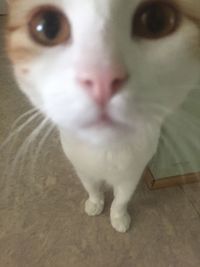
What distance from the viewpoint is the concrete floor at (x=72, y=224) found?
1009 millimetres

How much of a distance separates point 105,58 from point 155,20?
105 millimetres

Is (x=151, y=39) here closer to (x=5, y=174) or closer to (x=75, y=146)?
(x=75, y=146)

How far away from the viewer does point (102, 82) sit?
43cm

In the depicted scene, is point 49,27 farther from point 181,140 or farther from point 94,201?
→ point 94,201

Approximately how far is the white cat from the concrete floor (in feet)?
1.52

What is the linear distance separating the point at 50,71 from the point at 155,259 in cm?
70

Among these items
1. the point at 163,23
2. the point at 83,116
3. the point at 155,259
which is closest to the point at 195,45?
the point at 163,23

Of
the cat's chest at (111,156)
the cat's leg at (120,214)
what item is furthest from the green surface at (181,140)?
the cat's leg at (120,214)

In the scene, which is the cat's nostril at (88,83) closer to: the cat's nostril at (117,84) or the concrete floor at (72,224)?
the cat's nostril at (117,84)

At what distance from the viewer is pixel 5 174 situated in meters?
1.12

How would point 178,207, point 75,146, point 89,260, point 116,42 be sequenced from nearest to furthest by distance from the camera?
point 116,42 → point 75,146 → point 89,260 → point 178,207

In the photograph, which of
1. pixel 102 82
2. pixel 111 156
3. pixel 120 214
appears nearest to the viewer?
pixel 102 82

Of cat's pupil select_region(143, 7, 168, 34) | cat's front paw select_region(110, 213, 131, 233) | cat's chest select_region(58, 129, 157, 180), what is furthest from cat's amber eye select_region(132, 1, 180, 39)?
cat's front paw select_region(110, 213, 131, 233)

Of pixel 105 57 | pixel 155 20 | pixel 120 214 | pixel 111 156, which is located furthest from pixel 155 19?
pixel 120 214
